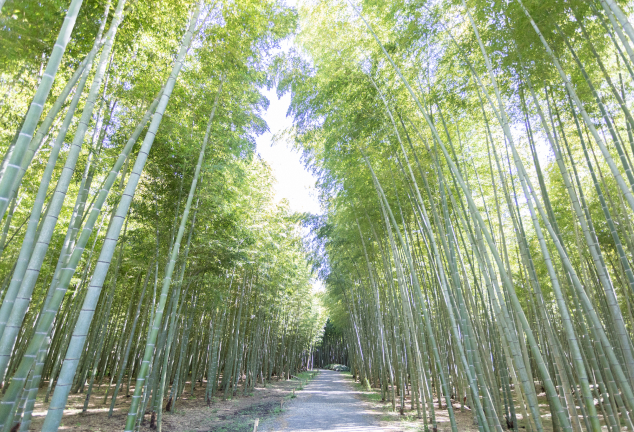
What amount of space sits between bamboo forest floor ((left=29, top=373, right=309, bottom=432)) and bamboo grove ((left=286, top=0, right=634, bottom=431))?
3.10 meters

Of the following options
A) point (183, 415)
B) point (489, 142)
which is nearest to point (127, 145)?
point (489, 142)

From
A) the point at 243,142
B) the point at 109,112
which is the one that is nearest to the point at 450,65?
the point at 243,142

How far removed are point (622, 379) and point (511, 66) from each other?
2.66 metres

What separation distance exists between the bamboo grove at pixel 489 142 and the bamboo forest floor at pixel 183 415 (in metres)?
3.10

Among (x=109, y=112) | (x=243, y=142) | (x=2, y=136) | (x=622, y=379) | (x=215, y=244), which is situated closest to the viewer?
(x=622, y=379)

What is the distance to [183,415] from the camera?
562 centimetres

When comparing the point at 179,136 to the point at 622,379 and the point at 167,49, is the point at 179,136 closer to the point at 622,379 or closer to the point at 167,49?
the point at 167,49

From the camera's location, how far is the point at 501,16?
2.77 m

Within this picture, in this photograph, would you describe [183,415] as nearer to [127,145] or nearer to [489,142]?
[127,145]

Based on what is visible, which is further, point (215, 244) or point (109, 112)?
point (215, 244)

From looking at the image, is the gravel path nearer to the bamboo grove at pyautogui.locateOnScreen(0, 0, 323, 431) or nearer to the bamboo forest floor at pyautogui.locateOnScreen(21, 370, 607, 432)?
the bamboo forest floor at pyautogui.locateOnScreen(21, 370, 607, 432)

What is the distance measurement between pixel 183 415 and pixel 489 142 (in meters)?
6.68

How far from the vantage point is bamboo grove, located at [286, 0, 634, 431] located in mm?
2146

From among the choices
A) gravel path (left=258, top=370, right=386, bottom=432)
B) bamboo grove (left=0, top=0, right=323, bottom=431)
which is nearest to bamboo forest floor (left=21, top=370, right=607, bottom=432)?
gravel path (left=258, top=370, right=386, bottom=432)
